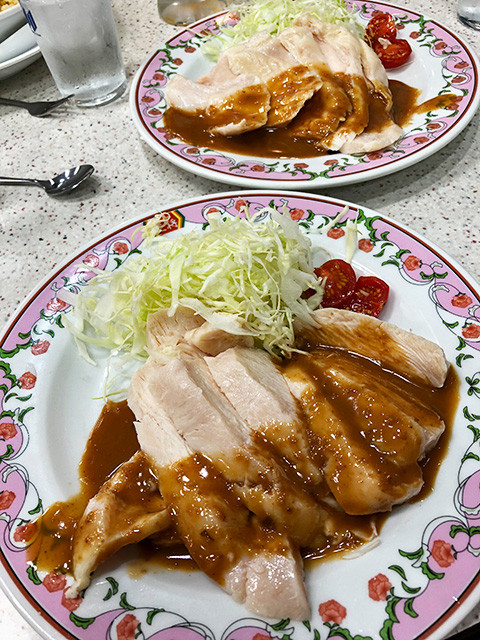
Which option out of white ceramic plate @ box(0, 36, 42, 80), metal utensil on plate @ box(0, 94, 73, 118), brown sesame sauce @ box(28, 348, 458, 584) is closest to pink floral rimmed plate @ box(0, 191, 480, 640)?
brown sesame sauce @ box(28, 348, 458, 584)

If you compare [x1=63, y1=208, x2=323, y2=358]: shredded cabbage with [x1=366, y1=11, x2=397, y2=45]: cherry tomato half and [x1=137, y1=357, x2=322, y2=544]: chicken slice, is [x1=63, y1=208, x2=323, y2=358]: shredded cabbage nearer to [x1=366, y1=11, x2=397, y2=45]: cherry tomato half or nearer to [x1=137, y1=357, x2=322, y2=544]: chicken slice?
[x1=137, y1=357, x2=322, y2=544]: chicken slice

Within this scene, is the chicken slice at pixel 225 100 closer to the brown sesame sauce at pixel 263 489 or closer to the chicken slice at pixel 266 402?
the chicken slice at pixel 266 402

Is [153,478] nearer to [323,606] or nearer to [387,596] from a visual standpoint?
[323,606]

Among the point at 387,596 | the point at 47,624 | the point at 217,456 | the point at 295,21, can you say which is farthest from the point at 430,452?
the point at 295,21

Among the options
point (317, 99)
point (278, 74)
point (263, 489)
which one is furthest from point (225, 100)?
point (263, 489)

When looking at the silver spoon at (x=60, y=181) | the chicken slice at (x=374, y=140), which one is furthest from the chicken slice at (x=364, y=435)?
the silver spoon at (x=60, y=181)

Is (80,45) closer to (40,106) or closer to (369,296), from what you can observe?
(40,106)
